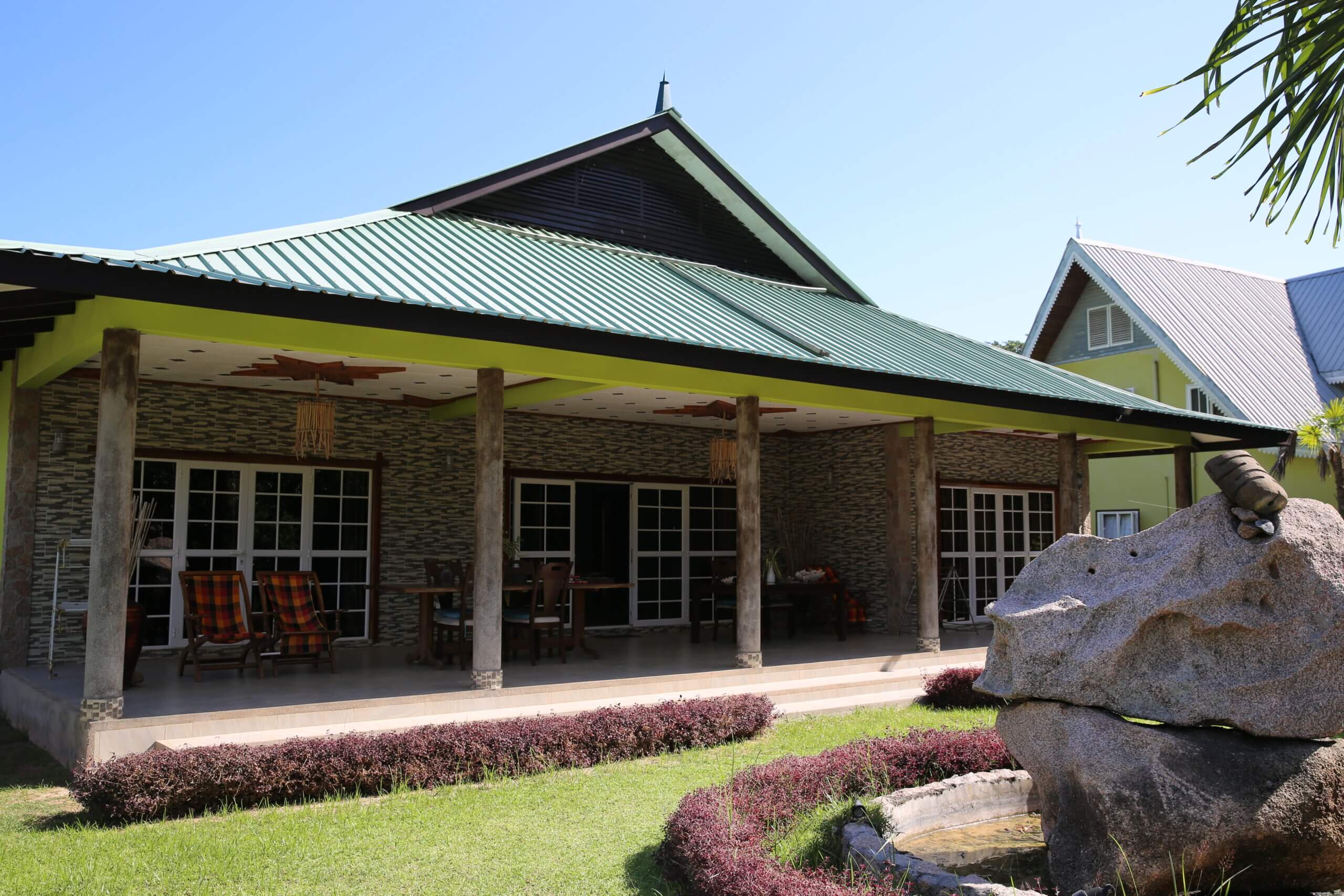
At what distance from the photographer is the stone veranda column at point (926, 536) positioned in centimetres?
1139

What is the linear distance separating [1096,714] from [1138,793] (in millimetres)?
373

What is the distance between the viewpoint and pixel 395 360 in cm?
805

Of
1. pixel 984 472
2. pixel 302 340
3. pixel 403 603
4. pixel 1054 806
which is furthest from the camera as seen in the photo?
pixel 984 472

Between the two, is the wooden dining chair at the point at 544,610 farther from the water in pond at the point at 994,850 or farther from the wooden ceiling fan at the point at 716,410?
the water in pond at the point at 994,850

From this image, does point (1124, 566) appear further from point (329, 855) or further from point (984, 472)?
point (984, 472)

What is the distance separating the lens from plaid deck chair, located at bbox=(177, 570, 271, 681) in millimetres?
8703

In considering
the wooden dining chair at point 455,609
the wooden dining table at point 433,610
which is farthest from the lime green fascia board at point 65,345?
the wooden dining chair at point 455,609

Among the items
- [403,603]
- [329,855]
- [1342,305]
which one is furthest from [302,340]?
[1342,305]

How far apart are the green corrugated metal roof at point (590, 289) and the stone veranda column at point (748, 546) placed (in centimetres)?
93

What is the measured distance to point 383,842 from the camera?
542 centimetres

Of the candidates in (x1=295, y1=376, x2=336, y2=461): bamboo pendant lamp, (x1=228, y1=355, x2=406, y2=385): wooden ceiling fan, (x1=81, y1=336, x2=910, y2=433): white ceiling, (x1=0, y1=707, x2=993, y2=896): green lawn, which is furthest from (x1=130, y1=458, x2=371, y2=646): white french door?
(x1=0, y1=707, x2=993, y2=896): green lawn

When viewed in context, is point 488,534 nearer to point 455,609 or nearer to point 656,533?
point 455,609

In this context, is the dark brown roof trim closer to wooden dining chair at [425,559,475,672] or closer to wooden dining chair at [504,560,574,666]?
wooden dining chair at [504,560,574,666]

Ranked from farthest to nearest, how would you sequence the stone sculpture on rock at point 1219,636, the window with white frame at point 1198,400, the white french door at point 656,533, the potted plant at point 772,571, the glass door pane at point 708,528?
the window with white frame at point 1198,400 < the glass door pane at point 708,528 < the white french door at point 656,533 < the potted plant at point 772,571 < the stone sculpture on rock at point 1219,636
